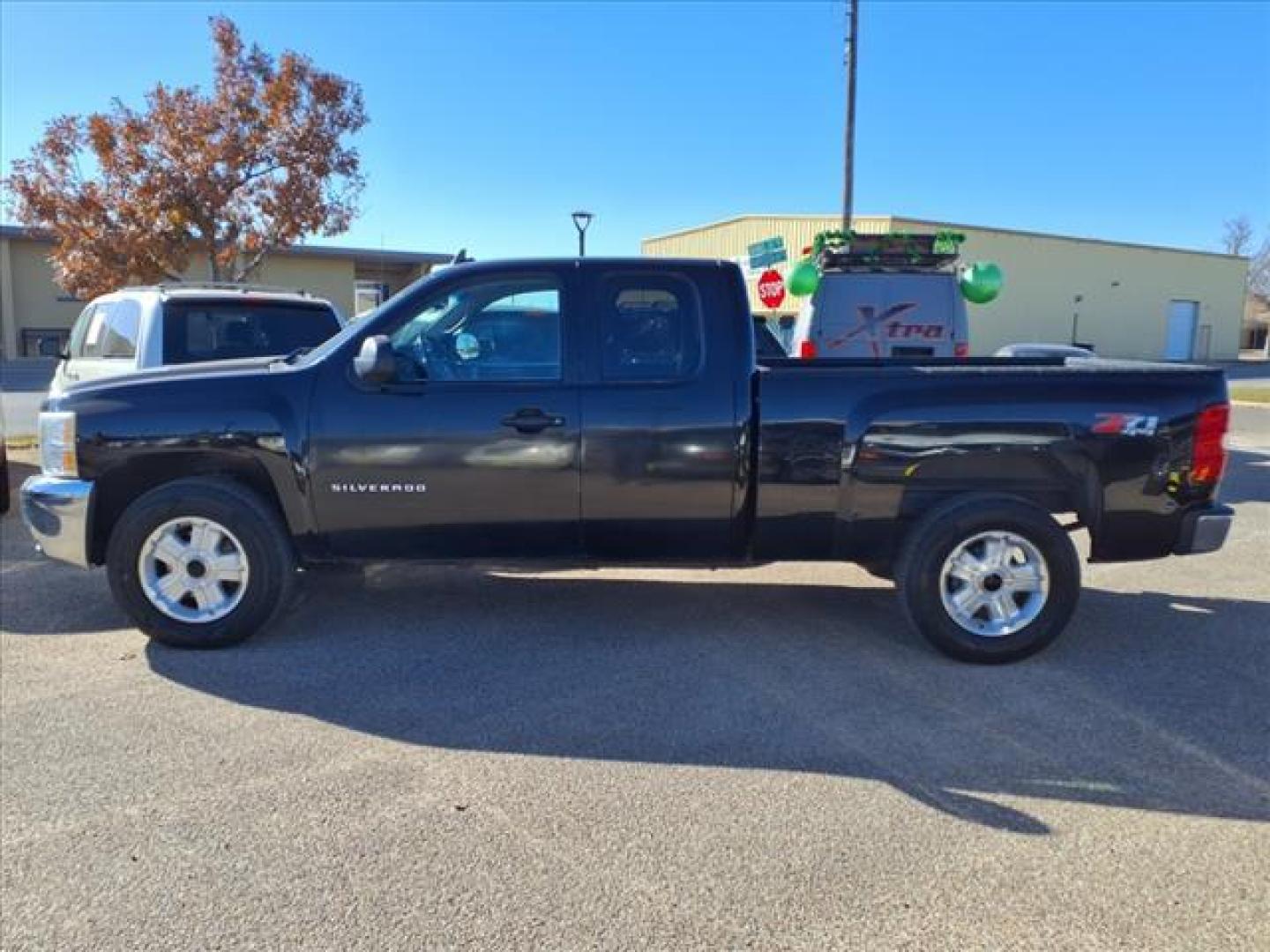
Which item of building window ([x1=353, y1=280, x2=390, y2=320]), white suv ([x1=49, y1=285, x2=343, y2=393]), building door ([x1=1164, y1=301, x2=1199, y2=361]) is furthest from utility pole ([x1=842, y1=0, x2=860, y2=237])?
building door ([x1=1164, y1=301, x2=1199, y2=361])

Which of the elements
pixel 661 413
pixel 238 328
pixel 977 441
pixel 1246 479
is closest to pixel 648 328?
pixel 661 413

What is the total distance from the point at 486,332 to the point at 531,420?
56cm

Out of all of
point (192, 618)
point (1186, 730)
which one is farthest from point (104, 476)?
point (1186, 730)

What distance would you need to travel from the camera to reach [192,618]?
4.72m

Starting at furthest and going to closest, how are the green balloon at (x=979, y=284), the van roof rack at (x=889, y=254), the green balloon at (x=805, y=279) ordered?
the green balloon at (x=979, y=284)
the green balloon at (x=805, y=279)
the van roof rack at (x=889, y=254)

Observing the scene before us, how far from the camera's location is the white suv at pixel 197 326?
7309mm

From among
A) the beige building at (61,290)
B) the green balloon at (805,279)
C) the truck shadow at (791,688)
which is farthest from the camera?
the beige building at (61,290)

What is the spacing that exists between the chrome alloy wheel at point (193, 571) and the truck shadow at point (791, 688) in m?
0.25

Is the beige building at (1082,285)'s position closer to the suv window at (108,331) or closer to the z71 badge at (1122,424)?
the suv window at (108,331)

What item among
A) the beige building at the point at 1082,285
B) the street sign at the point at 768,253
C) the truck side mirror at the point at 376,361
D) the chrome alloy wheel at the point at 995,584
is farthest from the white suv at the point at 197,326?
the beige building at the point at 1082,285

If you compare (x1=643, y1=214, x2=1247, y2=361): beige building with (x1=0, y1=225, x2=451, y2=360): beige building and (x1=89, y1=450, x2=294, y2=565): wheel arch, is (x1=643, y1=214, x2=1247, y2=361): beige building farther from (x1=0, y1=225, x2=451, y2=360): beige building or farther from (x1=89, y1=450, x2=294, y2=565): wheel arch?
(x1=89, y1=450, x2=294, y2=565): wheel arch

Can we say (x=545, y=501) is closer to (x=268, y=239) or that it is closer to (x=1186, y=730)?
(x=1186, y=730)

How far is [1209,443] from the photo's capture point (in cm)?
457

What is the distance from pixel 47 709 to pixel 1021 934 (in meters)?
3.93
